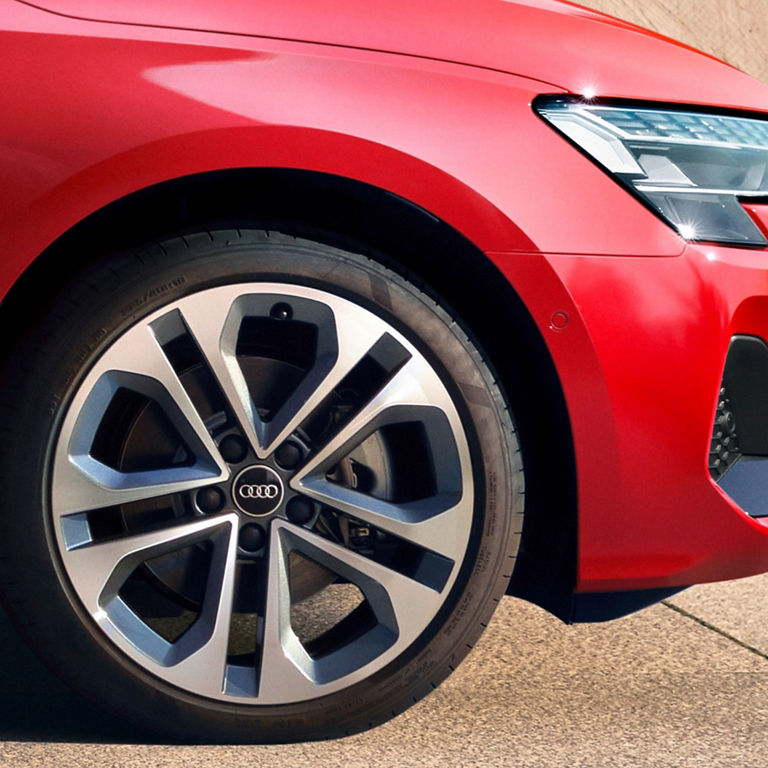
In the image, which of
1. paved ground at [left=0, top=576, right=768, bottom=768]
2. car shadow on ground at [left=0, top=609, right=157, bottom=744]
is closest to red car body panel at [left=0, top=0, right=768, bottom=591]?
paved ground at [left=0, top=576, right=768, bottom=768]

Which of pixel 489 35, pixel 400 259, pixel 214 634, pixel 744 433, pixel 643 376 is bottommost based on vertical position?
pixel 214 634

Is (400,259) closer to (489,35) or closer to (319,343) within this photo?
(319,343)

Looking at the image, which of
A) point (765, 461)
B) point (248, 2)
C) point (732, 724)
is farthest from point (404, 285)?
point (732, 724)

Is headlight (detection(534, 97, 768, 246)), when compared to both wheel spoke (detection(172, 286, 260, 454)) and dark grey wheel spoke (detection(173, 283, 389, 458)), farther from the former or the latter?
wheel spoke (detection(172, 286, 260, 454))

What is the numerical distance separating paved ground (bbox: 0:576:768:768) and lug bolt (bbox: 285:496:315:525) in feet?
1.37

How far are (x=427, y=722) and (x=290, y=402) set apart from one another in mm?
672

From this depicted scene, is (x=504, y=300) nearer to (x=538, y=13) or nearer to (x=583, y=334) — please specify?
(x=583, y=334)

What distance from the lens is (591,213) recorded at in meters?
1.92

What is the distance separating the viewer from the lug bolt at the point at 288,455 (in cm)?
196

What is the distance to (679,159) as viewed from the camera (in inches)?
78.8

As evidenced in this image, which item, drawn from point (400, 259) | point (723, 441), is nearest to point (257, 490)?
point (400, 259)

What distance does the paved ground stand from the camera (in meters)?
1.99

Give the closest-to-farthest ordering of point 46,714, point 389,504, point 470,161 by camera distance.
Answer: point 470,161 → point 389,504 → point 46,714

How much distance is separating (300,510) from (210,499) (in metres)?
0.16
